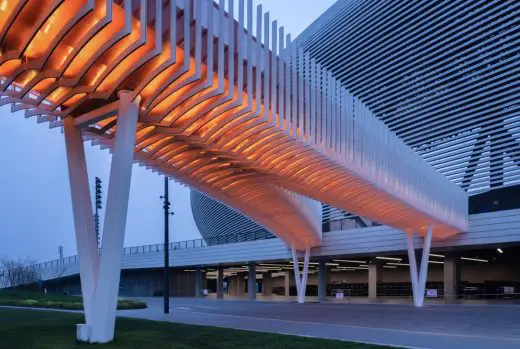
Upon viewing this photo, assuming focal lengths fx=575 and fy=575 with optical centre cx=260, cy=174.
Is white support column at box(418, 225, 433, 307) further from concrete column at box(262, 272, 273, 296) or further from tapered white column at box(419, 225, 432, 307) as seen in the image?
concrete column at box(262, 272, 273, 296)

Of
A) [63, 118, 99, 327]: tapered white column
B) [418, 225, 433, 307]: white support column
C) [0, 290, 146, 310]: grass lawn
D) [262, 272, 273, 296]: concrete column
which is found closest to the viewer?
[63, 118, 99, 327]: tapered white column

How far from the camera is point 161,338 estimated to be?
13906mm

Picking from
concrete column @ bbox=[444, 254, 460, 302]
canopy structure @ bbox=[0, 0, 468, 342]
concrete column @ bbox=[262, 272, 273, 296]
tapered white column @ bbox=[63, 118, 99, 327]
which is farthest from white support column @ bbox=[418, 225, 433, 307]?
concrete column @ bbox=[262, 272, 273, 296]

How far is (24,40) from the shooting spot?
11289 mm

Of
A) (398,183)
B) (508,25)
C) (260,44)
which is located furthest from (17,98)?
(508,25)

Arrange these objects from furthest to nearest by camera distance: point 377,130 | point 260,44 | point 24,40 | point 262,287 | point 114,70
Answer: point 262,287
point 377,130
point 260,44
point 114,70
point 24,40

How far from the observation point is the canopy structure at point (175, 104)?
11.8 m

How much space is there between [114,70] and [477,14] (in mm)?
33427

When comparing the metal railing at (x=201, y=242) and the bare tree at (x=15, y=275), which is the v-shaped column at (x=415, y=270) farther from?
the bare tree at (x=15, y=275)

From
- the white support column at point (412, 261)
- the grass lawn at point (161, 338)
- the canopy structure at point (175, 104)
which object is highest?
the canopy structure at point (175, 104)

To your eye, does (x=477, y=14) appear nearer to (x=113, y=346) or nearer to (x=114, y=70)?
(x=114, y=70)

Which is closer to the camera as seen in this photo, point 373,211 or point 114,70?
point 114,70

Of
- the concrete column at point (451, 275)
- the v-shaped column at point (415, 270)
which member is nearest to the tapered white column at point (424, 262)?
the v-shaped column at point (415, 270)

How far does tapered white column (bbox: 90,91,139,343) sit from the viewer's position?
42.8 feet
